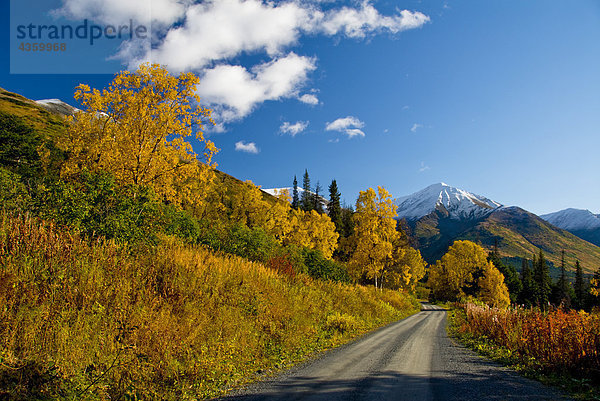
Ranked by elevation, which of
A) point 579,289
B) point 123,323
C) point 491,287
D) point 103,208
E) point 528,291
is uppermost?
point 103,208

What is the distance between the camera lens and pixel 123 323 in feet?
18.1

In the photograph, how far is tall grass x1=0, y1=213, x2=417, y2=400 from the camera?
14.1 feet

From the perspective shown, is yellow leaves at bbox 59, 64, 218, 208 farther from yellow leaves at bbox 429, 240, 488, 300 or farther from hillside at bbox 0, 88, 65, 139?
hillside at bbox 0, 88, 65, 139

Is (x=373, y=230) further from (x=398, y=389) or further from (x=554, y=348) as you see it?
(x=398, y=389)

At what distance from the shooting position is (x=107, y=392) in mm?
4398

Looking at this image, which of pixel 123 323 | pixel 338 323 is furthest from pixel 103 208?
pixel 338 323

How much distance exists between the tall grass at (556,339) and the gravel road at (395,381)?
113cm

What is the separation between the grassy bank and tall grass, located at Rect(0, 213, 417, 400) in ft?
19.4

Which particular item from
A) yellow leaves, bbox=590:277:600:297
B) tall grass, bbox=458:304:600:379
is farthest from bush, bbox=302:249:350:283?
yellow leaves, bbox=590:277:600:297

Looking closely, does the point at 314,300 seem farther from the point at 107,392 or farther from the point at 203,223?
the point at 107,392

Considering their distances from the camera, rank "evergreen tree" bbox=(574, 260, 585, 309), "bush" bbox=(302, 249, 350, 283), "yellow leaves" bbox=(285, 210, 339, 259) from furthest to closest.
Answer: "evergreen tree" bbox=(574, 260, 585, 309), "yellow leaves" bbox=(285, 210, 339, 259), "bush" bbox=(302, 249, 350, 283)

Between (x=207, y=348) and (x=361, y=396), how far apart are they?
332 cm

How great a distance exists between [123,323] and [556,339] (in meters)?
10.4

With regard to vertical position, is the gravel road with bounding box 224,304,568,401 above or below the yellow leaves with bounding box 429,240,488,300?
above
